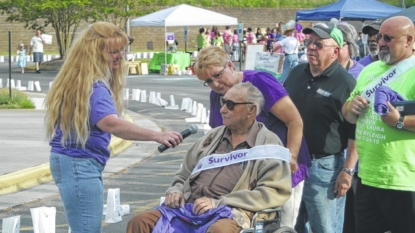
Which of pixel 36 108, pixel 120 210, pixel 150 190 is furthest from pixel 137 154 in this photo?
pixel 36 108

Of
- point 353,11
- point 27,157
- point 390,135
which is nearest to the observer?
point 390,135

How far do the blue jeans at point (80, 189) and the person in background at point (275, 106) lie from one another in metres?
1.11

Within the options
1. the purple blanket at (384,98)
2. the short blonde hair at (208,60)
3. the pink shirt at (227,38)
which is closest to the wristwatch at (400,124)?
the purple blanket at (384,98)

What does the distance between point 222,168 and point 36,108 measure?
1608 centimetres

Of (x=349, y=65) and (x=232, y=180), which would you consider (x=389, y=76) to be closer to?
(x=232, y=180)

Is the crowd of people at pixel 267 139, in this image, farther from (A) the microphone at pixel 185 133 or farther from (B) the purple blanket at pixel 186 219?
(A) the microphone at pixel 185 133

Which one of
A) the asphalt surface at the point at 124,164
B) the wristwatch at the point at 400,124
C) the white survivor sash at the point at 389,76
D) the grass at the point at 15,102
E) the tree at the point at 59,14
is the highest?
the white survivor sash at the point at 389,76

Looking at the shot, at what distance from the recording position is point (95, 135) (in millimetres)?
5391

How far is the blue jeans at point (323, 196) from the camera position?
6.52m

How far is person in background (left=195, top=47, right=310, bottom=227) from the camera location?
20.1 feet

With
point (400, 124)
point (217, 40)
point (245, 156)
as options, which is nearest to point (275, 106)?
point (245, 156)

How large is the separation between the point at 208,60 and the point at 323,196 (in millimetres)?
1294

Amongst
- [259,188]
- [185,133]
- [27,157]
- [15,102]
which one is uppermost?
[185,133]

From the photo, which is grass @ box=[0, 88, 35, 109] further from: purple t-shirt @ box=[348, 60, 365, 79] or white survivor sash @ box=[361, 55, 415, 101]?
white survivor sash @ box=[361, 55, 415, 101]
